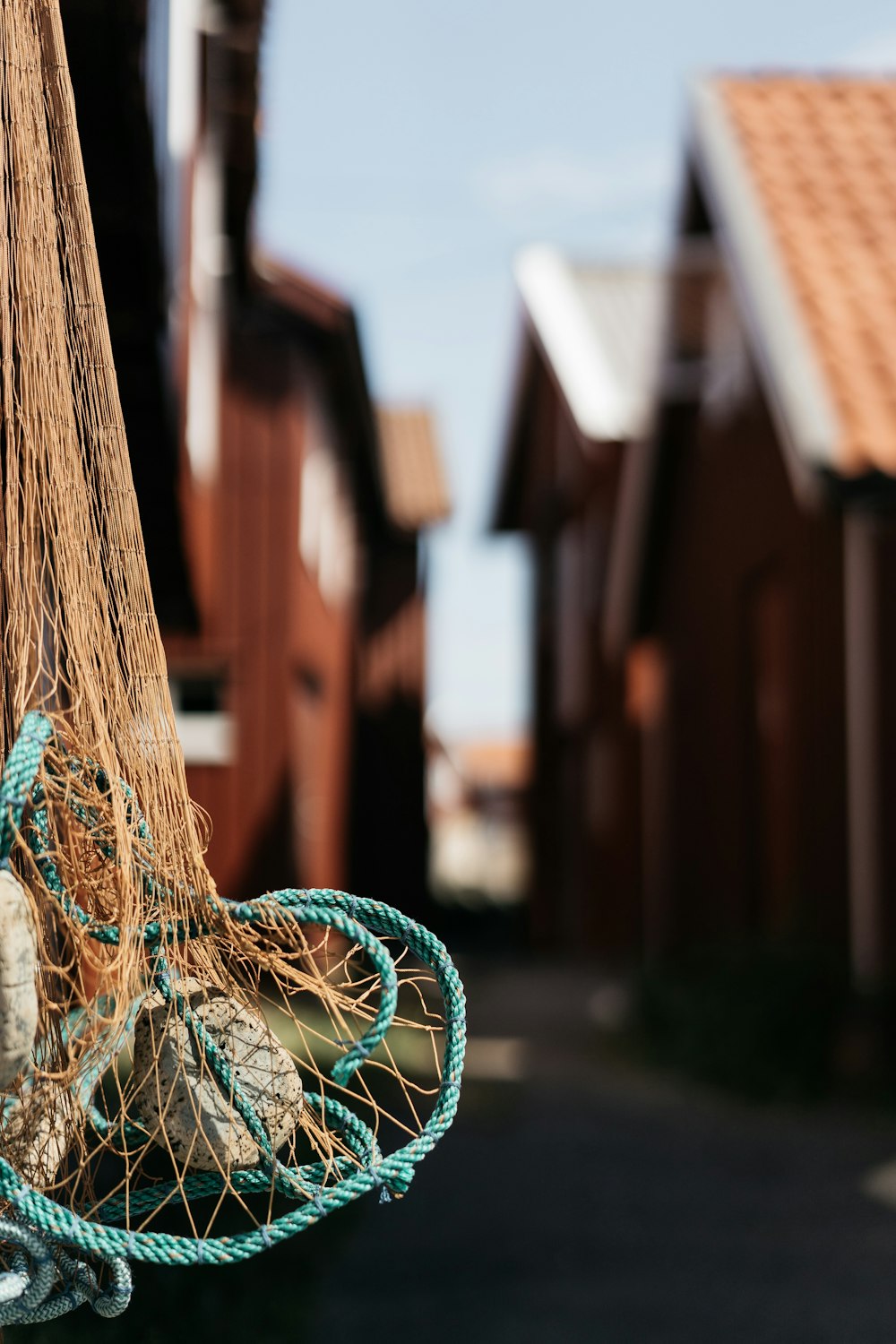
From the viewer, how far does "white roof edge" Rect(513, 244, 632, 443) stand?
608 inches

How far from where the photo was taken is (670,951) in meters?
11.3

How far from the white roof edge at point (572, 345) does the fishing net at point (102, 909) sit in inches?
488

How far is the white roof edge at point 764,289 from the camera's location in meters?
7.08

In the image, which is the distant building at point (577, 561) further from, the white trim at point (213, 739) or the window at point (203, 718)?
the white trim at point (213, 739)

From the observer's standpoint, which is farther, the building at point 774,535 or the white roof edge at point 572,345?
the white roof edge at point 572,345

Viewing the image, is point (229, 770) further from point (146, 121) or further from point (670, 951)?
point (146, 121)

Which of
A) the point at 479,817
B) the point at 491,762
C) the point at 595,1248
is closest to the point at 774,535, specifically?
the point at 595,1248

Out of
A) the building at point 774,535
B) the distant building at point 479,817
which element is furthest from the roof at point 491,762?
the building at point 774,535

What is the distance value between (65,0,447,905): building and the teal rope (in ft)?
8.56

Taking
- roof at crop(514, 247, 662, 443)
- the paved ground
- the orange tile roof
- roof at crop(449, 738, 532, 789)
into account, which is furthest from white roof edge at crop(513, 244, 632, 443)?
roof at crop(449, 738, 532, 789)

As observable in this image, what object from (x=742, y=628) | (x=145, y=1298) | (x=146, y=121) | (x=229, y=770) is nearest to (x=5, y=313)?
(x=145, y=1298)

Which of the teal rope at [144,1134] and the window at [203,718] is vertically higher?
the teal rope at [144,1134]

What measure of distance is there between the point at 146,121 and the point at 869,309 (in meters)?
4.44

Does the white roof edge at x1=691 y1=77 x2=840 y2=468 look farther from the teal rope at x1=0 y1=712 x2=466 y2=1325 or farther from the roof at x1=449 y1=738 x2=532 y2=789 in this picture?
the roof at x1=449 y1=738 x2=532 y2=789
